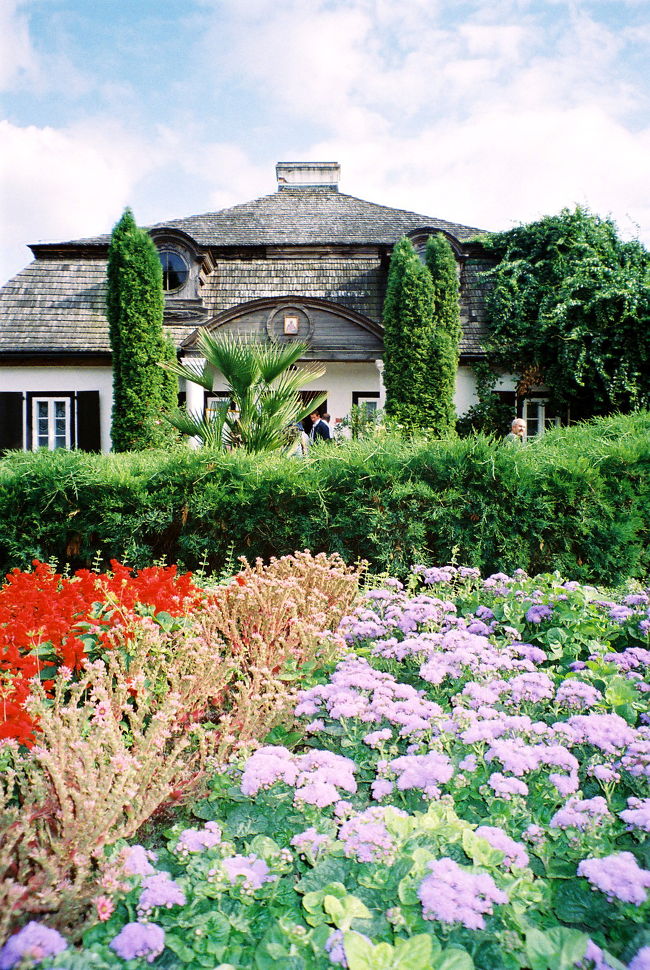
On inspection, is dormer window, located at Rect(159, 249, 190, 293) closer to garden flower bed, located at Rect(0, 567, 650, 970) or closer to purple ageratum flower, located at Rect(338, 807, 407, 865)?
garden flower bed, located at Rect(0, 567, 650, 970)

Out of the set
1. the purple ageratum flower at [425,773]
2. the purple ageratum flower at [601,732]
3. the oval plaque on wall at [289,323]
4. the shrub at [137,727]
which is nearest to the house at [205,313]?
the oval plaque on wall at [289,323]

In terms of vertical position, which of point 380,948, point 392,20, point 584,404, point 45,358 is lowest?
point 380,948

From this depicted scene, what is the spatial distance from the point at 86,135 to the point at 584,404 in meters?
13.5

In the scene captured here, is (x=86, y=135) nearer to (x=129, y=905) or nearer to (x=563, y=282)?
(x=129, y=905)

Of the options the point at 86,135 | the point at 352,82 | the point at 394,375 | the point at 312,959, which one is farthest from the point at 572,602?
the point at 394,375

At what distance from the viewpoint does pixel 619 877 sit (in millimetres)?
1353

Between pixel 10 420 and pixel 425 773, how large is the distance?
1684 cm

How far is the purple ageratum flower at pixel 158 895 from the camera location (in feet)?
4.42

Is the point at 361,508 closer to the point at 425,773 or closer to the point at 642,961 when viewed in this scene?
the point at 425,773

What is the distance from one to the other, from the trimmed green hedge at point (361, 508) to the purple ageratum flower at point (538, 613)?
4.22ft

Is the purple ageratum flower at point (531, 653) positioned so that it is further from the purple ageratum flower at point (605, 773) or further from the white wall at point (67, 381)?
the white wall at point (67, 381)

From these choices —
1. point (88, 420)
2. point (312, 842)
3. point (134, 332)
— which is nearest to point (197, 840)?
point (312, 842)

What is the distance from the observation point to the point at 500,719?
2033 millimetres

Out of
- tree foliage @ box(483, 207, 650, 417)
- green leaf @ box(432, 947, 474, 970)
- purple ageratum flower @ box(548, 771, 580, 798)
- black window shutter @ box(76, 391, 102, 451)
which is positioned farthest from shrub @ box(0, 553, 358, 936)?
black window shutter @ box(76, 391, 102, 451)
